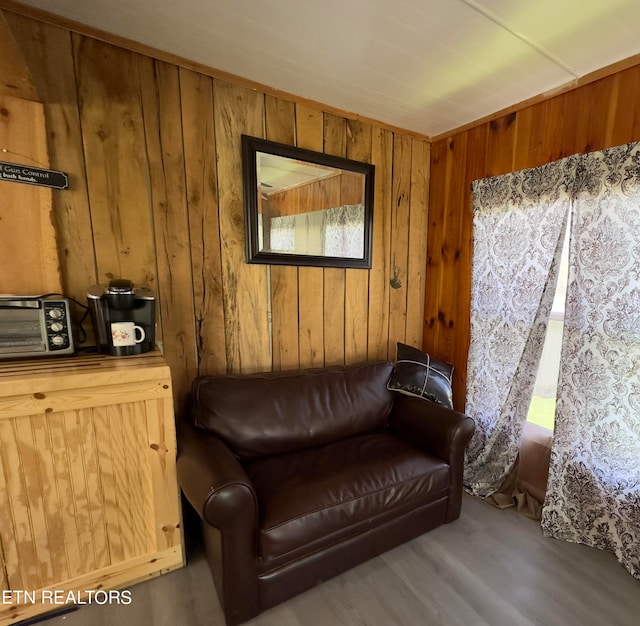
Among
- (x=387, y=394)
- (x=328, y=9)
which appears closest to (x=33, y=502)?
(x=387, y=394)

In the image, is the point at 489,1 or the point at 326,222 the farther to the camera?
the point at 326,222

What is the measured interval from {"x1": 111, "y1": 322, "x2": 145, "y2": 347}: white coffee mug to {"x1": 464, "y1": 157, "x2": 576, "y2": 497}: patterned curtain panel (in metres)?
2.05

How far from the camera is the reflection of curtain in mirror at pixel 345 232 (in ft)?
7.15

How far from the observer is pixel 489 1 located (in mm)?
1240

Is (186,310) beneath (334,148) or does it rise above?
beneath

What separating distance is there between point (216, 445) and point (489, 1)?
210cm

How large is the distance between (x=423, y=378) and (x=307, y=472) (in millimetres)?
992

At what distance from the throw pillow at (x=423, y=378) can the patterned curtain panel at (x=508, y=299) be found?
247 millimetres

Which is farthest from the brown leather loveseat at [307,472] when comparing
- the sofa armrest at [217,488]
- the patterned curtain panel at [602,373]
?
the patterned curtain panel at [602,373]

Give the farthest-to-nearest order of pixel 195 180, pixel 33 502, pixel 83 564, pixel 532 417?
pixel 532 417, pixel 195 180, pixel 83 564, pixel 33 502

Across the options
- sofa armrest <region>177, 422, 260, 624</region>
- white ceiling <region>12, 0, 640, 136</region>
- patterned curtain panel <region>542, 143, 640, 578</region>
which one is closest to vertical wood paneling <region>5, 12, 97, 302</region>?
white ceiling <region>12, 0, 640, 136</region>

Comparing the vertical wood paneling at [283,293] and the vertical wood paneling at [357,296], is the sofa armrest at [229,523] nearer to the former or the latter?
the vertical wood paneling at [283,293]

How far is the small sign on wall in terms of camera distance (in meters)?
1.34

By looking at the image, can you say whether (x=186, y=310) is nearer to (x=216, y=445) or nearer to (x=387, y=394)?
(x=216, y=445)
